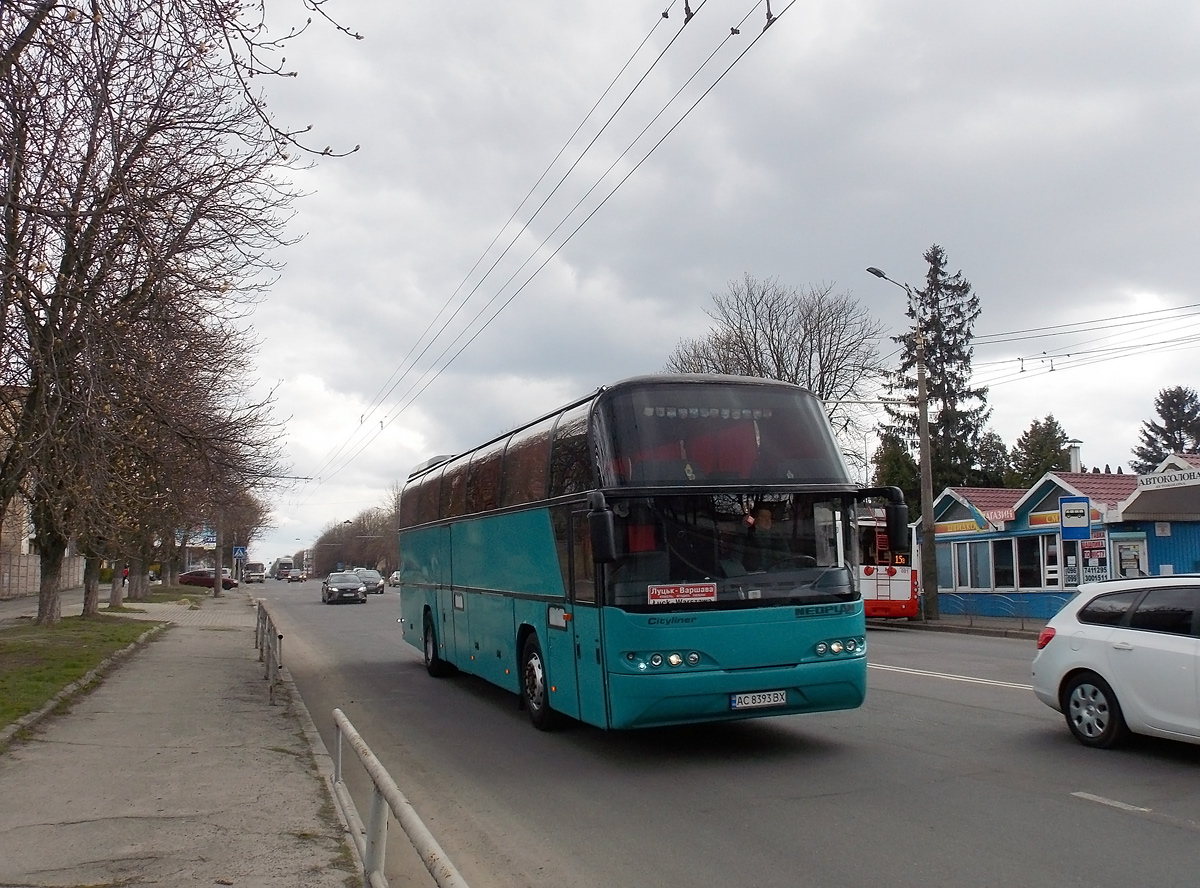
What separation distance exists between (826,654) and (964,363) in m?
51.7

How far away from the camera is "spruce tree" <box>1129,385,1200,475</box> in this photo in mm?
80812

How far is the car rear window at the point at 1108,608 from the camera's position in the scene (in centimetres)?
881

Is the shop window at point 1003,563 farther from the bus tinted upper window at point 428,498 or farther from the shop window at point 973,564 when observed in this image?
the bus tinted upper window at point 428,498

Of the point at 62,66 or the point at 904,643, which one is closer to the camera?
the point at 62,66

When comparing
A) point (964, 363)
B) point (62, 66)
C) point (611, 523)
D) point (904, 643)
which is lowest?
point (904, 643)

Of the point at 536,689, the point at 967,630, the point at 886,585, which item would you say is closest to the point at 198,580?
the point at 886,585

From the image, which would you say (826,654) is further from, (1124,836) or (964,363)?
(964,363)

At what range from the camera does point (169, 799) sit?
7383 mm

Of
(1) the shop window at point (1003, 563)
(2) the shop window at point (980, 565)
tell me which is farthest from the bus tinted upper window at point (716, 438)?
(2) the shop window at point (980, 565)

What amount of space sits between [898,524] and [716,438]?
183cm

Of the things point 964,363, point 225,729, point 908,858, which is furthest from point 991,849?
point 964,363

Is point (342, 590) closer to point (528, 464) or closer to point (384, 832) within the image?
point (528, 464)

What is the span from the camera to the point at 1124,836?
619 cm

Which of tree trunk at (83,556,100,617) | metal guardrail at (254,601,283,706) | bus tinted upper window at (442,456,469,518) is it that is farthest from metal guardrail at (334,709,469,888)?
tree trunk at (83,556,100,617)
